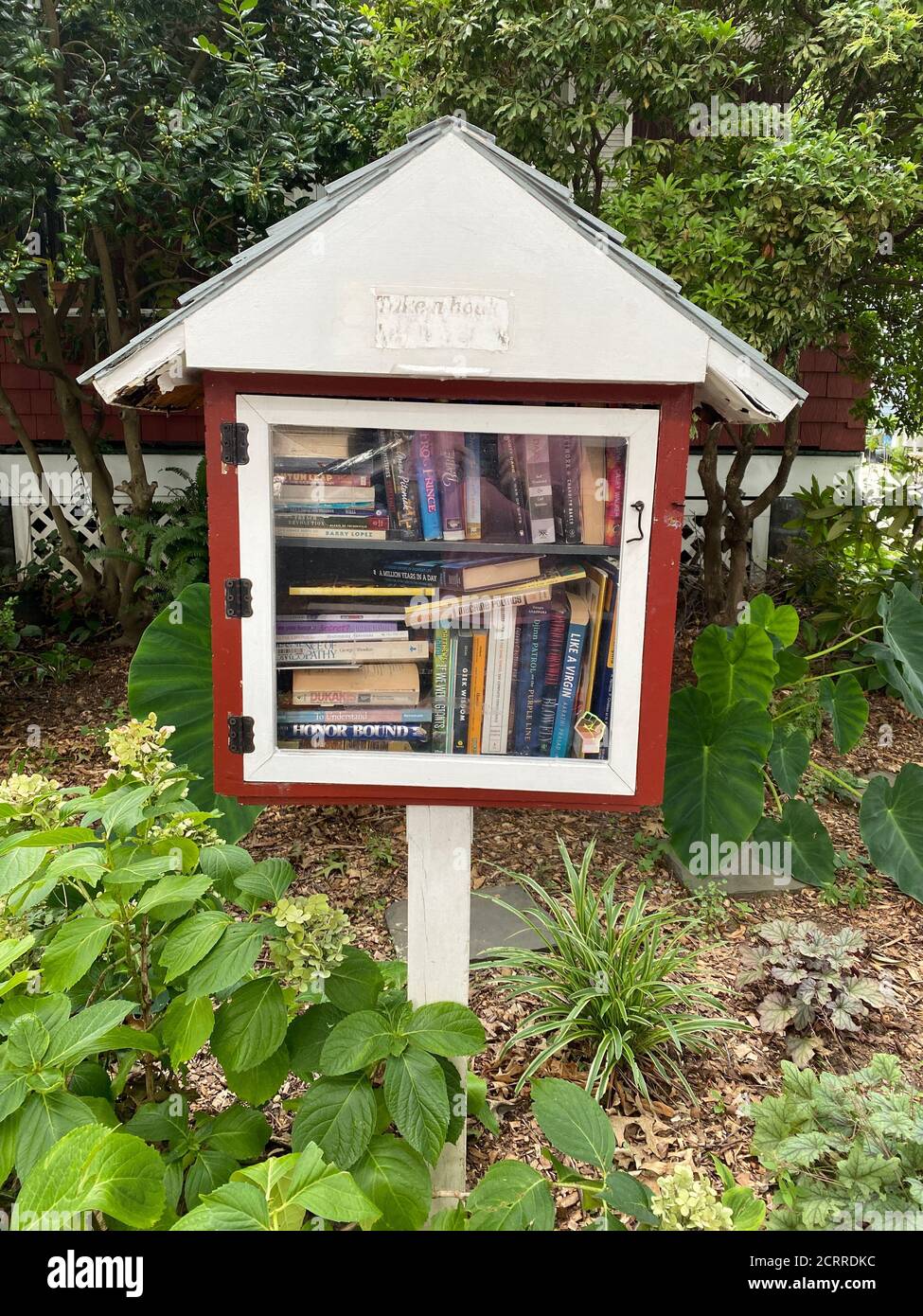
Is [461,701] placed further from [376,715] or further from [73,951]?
[73,951]

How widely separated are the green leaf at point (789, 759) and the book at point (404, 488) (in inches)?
78.5

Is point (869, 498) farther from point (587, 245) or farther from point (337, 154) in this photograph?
point (587, 245)

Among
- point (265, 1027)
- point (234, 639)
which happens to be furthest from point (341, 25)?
point (265, 1027)

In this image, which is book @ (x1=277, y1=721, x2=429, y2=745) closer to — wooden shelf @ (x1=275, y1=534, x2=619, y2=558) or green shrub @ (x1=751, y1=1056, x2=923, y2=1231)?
wooden shelf @ (x1=275, y1=534, x2=619, y2=558)

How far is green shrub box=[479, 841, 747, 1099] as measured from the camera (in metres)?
2.34

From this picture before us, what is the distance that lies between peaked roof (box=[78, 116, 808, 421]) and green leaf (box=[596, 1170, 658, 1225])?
136 centimetres

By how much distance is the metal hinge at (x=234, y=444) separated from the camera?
5.09 feet

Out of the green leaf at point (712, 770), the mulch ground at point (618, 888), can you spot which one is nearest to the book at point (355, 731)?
the mulch ground at point (618, 888)

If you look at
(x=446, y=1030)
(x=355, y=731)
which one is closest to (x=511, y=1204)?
(x=446, y=1030)

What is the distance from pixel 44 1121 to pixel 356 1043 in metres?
0.48

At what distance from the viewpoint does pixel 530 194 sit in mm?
1441

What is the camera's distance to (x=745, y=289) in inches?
136

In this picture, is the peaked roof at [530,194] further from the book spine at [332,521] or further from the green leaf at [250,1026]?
the green leaf at [250,1026]

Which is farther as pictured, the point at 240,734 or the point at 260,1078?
the point at 240,734
